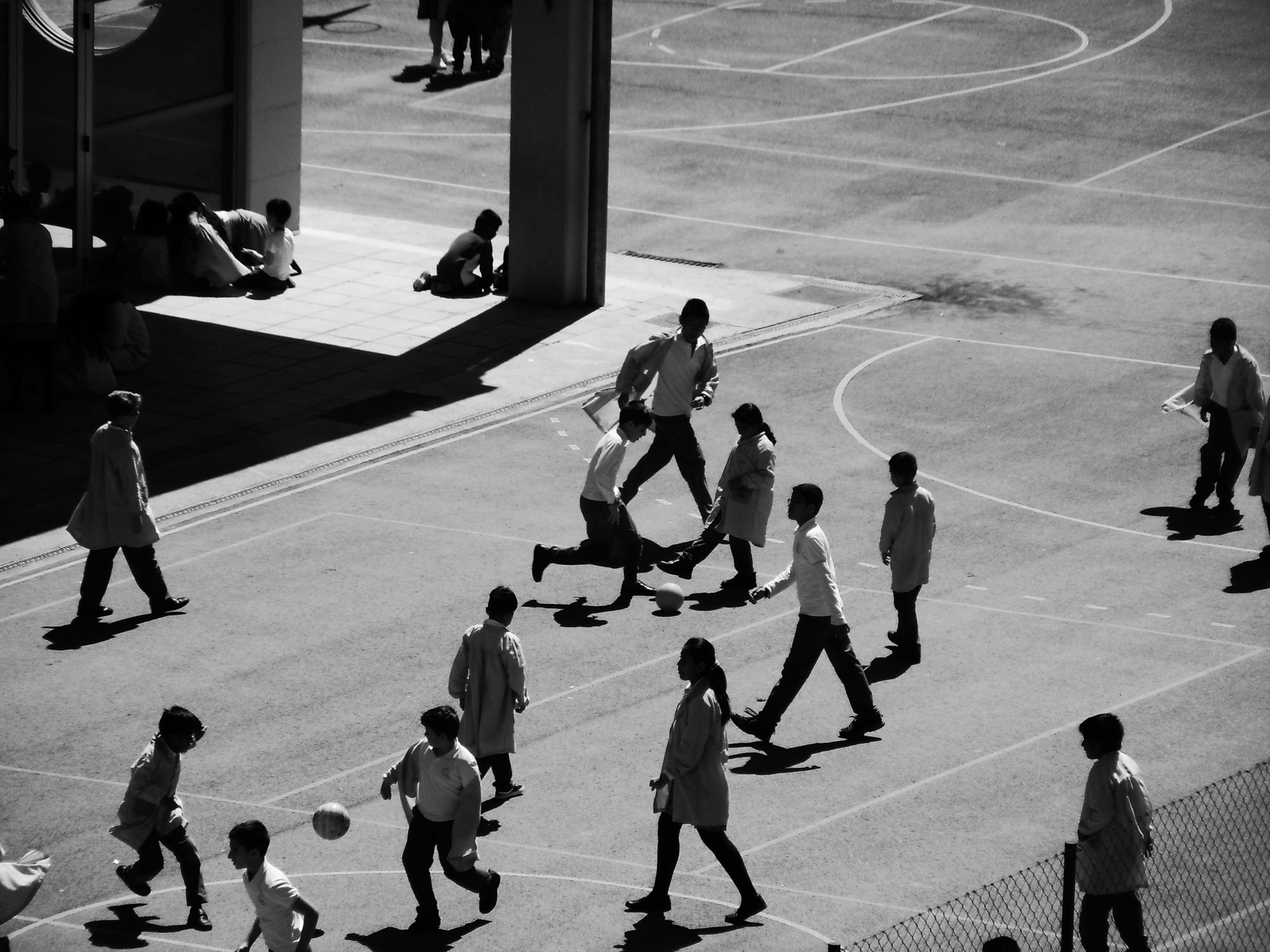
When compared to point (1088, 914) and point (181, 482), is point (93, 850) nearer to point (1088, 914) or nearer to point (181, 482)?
point (1088, 914)

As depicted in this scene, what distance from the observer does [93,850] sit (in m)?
13.1

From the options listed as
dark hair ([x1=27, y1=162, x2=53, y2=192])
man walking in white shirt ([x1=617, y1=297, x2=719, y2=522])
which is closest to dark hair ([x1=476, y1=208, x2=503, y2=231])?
dark hair ([x1=27, y1=162, x2=53, y2=192])

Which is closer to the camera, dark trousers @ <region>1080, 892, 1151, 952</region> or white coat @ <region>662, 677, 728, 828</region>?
dark trousers @ <region>1080, 892, 1151, 952</region>

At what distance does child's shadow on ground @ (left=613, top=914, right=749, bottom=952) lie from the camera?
39.0 feet

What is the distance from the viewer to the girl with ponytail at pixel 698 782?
39.6ft

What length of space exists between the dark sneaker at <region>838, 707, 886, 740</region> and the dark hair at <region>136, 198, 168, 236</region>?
48.9 ft

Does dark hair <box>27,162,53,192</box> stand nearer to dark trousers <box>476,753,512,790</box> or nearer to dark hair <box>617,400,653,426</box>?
dark hair <box>617,400,653,426</box>

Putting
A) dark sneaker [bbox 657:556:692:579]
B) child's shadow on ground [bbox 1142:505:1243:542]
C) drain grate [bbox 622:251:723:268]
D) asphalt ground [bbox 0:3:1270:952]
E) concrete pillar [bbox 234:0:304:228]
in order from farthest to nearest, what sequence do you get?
1. concrete pillar [bbox 234:0:304:228]
2. drain grate [bbox 622:251:723:268]
3. child's shadow on ground [bbox 1142:505:1243:542]
4. dark sneaker [bbox 657:556:692:579]
5. asphalt ground [bbox 0:3:1270:952]

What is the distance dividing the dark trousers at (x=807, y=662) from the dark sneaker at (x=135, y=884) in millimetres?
4484

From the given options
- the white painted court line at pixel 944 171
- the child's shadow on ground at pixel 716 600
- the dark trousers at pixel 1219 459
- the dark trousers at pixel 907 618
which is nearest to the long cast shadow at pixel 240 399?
the child's shadow on ground at pixel 716 600

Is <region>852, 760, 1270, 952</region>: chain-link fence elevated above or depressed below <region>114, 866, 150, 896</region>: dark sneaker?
above

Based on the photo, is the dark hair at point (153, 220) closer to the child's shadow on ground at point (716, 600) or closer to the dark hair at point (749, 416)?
the child's shadow on ground at point (716, 600)

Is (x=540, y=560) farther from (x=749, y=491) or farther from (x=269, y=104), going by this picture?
(x=269, y=104)

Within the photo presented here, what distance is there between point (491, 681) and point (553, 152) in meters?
14.3
